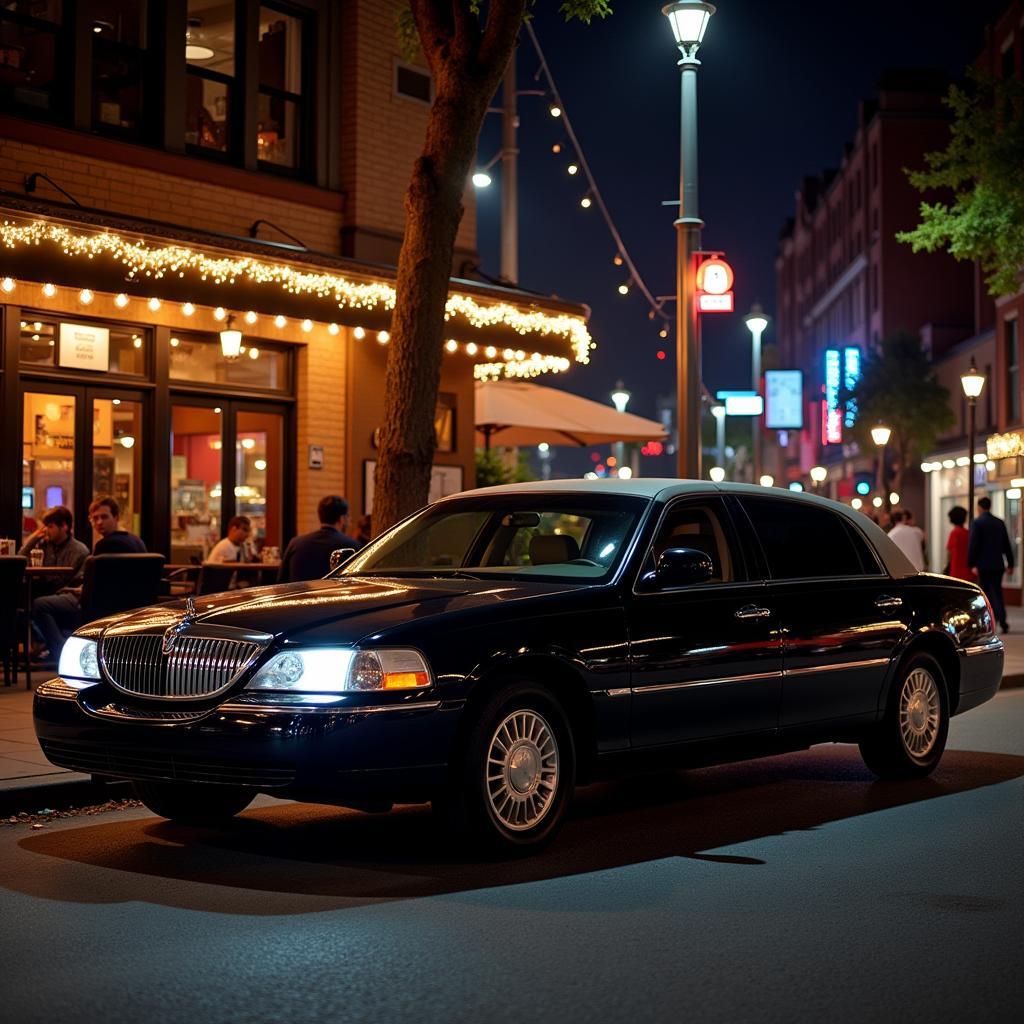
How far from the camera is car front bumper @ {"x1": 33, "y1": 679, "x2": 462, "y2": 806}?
689 centimetres

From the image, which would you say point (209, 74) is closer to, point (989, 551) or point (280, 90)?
point (280, 90)

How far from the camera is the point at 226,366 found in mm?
18672

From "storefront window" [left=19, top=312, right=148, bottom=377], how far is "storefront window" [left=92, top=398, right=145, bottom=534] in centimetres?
38

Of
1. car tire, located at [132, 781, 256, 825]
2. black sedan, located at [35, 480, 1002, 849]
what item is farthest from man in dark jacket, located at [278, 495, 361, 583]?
car tire, located at [132, 781, 256, 825]

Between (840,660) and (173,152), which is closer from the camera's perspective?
(840,660)

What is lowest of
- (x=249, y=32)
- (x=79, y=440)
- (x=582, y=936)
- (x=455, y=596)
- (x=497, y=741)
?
(x=582, y=936)

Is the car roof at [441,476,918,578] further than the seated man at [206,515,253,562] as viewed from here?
No

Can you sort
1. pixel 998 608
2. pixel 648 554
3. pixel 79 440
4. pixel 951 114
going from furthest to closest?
1. pixel 951 114
2. pixel 998 608
3. pixel 79 440
4. pixel 648 554

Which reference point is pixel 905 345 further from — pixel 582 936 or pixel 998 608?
pixel 582 936

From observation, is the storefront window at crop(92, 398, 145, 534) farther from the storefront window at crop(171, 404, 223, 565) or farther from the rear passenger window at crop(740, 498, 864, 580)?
the rear passenger window at crop(740, 498, 864, 580)

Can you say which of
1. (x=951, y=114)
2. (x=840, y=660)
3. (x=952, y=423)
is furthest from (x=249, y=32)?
(x=951, y=114)

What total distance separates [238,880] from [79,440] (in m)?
10.7

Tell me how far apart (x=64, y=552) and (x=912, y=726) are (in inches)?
319

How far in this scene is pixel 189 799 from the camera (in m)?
8.27
